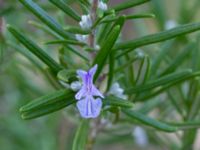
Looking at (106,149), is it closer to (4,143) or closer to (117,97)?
(4,143)

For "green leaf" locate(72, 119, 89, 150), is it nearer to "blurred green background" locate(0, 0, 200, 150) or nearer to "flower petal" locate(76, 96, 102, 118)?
"flower petal" locate(76, 96, 102, 118)

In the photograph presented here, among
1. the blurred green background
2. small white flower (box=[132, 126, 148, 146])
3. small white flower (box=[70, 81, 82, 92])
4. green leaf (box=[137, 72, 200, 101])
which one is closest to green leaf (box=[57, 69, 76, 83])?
small white flower (box=[70, 81, 82, 92])

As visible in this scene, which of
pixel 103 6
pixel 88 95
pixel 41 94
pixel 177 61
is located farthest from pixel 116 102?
pixel 41 94

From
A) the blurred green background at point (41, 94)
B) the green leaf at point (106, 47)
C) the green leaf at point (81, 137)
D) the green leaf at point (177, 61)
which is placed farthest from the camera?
the blurred green background at point (41, 94)

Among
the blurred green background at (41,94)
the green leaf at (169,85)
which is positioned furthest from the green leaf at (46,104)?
the blurred green background at (41,94)

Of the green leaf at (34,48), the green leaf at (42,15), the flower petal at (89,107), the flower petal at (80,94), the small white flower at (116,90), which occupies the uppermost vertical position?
the green leaf at (42,15)

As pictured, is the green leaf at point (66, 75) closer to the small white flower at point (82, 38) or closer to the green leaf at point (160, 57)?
the small white flower at point (82, 38)

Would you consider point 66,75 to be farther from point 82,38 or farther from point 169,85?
point 169,85
